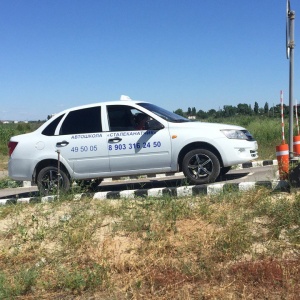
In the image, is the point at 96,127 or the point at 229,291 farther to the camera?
the point at 96,127

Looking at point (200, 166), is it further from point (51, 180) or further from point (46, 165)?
point (46, 165)

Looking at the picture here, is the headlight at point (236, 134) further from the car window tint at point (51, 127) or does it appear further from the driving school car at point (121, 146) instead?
the car window tint at point (51, 127)

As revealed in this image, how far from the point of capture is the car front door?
24.1ft

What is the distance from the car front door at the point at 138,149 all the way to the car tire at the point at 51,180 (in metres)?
0.92

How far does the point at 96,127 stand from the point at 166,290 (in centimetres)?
443

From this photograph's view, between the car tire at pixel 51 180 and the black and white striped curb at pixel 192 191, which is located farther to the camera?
the car tire at pixel 51 180

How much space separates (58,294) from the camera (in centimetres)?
389

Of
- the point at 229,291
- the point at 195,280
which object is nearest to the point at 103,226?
the point at 195,280

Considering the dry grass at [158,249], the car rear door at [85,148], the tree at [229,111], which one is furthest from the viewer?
the tree at [229,111]

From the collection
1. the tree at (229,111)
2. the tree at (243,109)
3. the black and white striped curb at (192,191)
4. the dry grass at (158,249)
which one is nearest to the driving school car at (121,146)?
the black and white striped curb at (192,191)

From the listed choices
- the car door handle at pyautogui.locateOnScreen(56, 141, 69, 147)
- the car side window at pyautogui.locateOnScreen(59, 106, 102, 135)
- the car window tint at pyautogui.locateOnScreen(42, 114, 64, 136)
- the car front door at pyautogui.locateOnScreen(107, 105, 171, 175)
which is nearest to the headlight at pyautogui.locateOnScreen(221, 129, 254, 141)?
the car front door at pyautogui.locateOnScreen(107, 105, 171, 175)

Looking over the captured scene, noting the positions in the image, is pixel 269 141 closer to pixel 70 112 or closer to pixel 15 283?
pixel 70 112

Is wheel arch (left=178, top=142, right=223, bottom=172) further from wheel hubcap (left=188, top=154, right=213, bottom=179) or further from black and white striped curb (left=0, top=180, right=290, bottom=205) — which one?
black and white striped curb (left=0, top=180, right=290, bottom=205)

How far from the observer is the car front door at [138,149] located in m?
7.36
